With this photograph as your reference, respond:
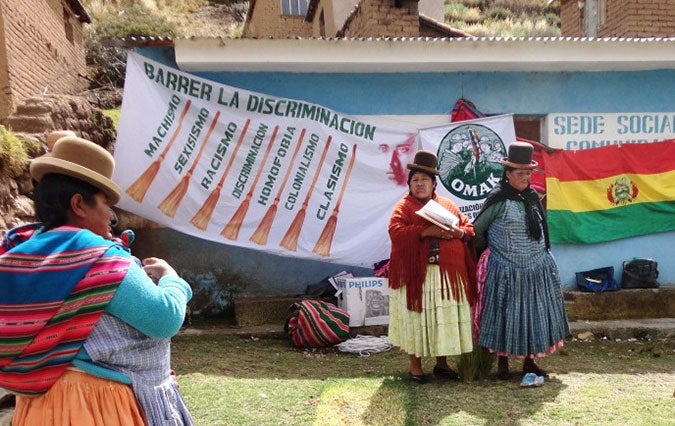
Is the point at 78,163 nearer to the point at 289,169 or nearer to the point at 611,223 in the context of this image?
the point at 289,169

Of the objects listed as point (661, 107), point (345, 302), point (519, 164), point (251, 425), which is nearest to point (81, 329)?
point (251, 425)

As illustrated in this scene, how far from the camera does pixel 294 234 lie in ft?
21.1

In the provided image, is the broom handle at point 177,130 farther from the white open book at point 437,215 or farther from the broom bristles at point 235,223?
the white open book at point 437,215

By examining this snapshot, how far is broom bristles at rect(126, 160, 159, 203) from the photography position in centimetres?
589

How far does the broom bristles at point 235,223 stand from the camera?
247 inches

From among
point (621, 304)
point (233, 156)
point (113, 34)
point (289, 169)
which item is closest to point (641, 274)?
point (621, 304)

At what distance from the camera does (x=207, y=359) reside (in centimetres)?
527

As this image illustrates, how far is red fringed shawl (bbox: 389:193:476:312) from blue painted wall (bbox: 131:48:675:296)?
201cm

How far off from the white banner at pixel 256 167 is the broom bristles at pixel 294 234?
11 millimetres

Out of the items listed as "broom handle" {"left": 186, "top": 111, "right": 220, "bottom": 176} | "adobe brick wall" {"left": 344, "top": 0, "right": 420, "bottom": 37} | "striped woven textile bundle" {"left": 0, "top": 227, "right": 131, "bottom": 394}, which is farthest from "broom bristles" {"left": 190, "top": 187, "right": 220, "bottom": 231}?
"striped woven textile bundle" {"left": 0, "top": 227, "right": 131, "bottom": 394}

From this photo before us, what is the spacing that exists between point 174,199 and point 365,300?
2286 mm

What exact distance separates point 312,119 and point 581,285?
12.8ft

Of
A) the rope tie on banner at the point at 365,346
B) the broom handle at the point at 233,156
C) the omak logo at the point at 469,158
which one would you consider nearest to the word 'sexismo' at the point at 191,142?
the broom handle at the point at 233,156

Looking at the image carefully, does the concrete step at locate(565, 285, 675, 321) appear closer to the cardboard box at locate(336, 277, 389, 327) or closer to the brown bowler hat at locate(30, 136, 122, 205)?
the cardboard box at locate(336, 277, 389, 327)
